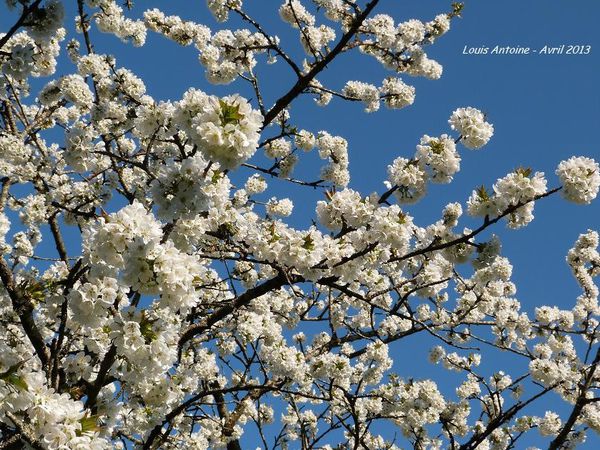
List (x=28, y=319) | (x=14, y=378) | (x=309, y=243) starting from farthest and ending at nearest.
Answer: (x=28, y=319) → (x=309, y=243) → (x=14, y=378)

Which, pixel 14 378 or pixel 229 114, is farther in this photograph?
pixel 229 114

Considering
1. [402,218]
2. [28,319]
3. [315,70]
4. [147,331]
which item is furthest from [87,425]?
[315,70]

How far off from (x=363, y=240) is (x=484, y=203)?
1.10 m

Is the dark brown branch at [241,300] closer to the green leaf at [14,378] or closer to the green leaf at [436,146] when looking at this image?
the green leaf at [436,146]

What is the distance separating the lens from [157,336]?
3.95 metres

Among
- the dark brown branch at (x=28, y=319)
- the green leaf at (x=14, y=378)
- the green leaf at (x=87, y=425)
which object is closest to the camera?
the green leaf at (x=14, y=378)

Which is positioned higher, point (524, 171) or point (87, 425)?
point (524, 171)

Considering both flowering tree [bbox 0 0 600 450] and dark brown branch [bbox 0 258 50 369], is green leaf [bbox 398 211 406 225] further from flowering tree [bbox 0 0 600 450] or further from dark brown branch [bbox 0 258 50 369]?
dark brown branch [bbox 0 258 50 369]

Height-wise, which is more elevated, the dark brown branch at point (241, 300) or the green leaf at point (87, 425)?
the dark brown branch at point (241, 300)

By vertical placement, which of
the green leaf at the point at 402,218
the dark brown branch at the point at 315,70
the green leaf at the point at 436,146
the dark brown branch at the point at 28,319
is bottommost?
the dark brown branch at the point at 28,319

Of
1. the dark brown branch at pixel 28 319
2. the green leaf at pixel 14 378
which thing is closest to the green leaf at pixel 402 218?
the green leaf at pixel 14 378

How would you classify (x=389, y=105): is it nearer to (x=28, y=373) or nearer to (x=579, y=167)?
(x=579, y=167)

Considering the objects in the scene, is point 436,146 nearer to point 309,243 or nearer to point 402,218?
point 402,218

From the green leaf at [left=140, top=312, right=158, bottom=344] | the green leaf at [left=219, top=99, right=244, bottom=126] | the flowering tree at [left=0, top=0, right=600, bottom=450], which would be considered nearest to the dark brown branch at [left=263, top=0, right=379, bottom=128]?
the flowering tree at [left=0, top=0, right=600, bottom=450]
